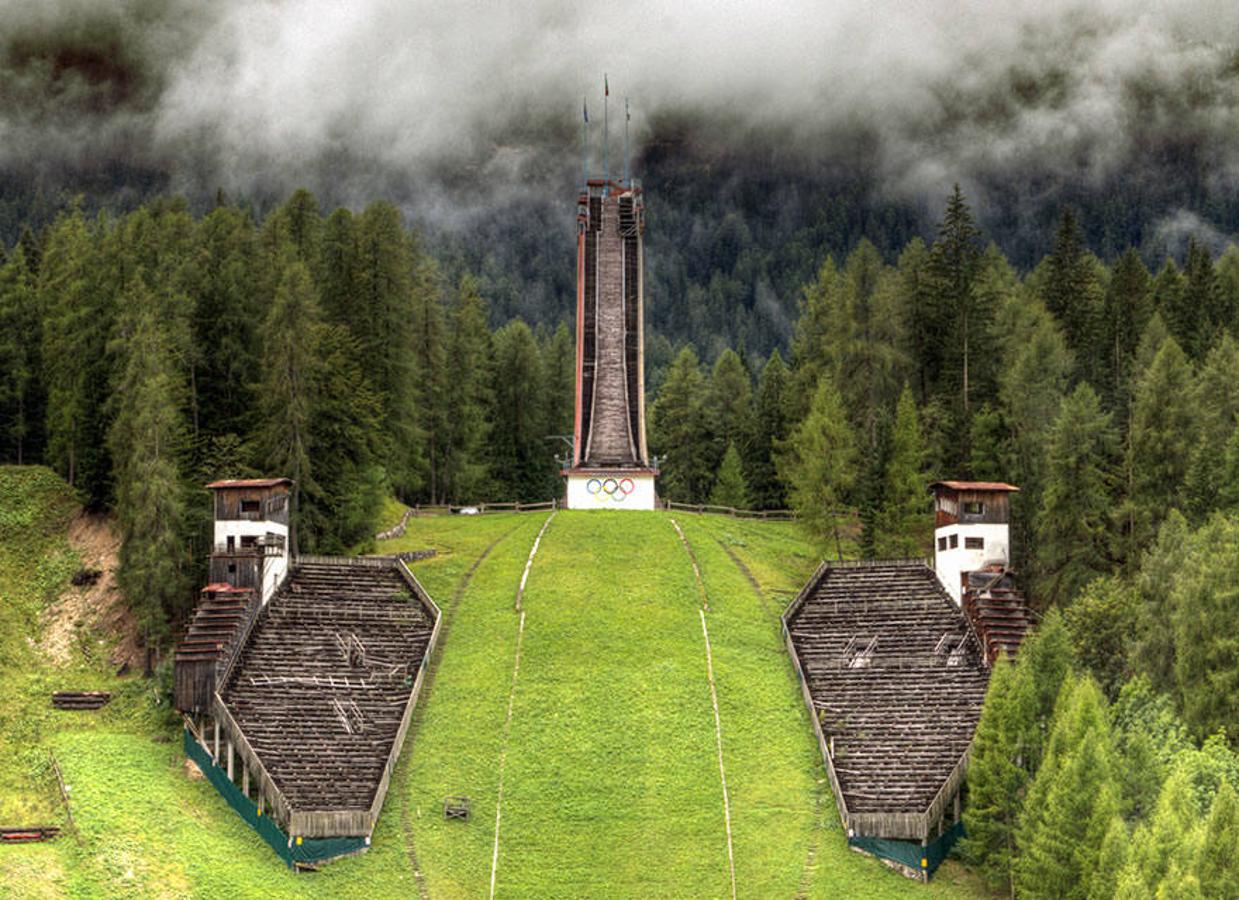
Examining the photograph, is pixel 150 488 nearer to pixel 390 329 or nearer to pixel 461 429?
pixel 390 329

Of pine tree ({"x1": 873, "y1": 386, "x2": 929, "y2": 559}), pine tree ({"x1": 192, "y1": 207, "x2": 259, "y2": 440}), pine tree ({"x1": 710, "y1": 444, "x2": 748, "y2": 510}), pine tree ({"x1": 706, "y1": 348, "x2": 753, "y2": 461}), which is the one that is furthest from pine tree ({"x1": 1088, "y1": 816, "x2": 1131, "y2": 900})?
pine tree ({"x1": 706, "y1": 348, "x2": 753, "y2": 461})

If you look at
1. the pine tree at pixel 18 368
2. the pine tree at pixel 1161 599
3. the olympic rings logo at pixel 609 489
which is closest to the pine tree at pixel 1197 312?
the pine tree at pixel 1161 599

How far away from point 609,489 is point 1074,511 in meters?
21.6

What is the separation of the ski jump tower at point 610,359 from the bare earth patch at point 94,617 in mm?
20860

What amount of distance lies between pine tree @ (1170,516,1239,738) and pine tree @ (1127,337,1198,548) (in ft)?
31.5

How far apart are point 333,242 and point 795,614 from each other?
29274mm

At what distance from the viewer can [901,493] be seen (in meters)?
60.1

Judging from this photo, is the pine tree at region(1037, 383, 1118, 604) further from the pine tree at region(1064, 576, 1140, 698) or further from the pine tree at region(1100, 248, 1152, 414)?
the pine tree at region(1100, 248, 1152, 414)

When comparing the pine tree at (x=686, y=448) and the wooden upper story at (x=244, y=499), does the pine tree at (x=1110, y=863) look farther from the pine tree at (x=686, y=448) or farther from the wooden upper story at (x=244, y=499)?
the pine tree at (x=686, y=448)

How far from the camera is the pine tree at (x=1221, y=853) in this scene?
31.8 m

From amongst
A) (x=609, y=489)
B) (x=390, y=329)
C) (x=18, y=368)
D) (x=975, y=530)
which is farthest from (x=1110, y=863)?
(x=18, y=368)

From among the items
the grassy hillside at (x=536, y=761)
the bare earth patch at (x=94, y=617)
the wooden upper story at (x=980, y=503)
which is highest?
the wooden upper story at (x=980, y=503)

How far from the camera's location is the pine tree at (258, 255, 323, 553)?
5738 cm


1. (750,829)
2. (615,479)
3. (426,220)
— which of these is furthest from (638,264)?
(426,220)
